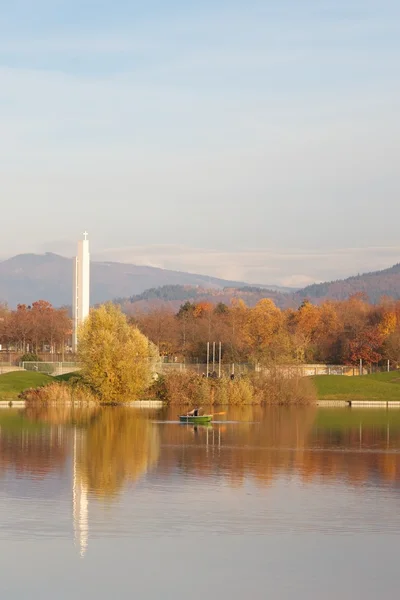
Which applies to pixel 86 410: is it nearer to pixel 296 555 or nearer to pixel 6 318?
pixel 296 555

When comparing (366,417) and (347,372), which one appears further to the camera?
(347,372)

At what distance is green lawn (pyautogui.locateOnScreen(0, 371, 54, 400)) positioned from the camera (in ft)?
216

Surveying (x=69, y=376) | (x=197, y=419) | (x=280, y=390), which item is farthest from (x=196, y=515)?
(x=69, y=376)

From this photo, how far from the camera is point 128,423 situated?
51.0m

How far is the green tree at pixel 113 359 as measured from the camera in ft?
211

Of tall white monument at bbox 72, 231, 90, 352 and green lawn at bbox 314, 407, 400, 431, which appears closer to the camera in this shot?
green lawn at bbox 314, 407, 400, 431

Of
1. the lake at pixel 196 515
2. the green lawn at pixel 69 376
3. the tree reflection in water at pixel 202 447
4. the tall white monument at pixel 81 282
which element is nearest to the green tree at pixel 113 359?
the green lawn at pixel 69 376

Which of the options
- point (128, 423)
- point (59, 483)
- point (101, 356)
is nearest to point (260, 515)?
point (59, 483)

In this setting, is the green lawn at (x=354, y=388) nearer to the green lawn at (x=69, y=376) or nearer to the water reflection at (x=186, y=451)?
the water reflection at (x=186, y=451)

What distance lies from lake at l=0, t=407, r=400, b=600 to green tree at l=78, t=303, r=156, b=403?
18759mm

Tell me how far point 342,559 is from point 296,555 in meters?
0.90

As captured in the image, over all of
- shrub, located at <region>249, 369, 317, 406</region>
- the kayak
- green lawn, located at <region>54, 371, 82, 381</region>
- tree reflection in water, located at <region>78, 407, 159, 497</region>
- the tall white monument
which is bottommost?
tree reflection in water, located at <region>78, 407, 159, 497</region>

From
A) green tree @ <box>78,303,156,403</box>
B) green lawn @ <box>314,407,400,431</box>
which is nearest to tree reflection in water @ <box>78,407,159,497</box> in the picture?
green lawn @ <box>314,407,400,431</box>

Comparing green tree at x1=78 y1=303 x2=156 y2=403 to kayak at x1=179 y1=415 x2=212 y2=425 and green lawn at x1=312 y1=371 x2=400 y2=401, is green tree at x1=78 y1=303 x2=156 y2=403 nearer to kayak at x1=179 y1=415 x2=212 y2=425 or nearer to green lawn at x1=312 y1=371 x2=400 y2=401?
kayak at x1=179 y1=415 x2=212 y2=425
